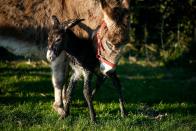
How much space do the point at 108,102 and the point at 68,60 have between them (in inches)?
65.8

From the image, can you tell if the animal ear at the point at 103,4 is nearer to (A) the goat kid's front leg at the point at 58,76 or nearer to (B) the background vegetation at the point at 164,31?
(A) the goat kid's front leg at the point at 58,76

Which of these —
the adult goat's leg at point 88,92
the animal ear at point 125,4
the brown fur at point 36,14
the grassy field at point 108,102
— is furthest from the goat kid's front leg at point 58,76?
the animal ear at point 125,4

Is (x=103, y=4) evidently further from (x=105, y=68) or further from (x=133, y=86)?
(x=133, y=86)

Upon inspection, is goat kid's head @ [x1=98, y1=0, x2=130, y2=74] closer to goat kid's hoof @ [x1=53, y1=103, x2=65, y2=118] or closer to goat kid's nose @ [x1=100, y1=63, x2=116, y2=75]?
goat kid's nose @ [x1=100, y1=63, x2=116, y2=75]

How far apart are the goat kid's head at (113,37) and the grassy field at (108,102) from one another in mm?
1040

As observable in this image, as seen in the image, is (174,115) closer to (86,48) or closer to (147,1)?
(86,48)

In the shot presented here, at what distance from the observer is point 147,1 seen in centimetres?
1898

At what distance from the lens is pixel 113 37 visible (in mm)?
8922

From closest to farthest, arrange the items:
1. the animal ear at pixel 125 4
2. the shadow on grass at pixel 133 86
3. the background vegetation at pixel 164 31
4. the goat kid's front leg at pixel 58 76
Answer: the animal ear at pixel 125 4
the goat kid's front leg at pixel 58 76
the shadow on grass at pixel 133 86
the background vegetation at pixel 164 31

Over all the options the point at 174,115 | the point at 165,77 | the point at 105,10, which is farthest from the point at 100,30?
the point at 165,77

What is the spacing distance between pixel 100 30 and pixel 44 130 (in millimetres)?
2260

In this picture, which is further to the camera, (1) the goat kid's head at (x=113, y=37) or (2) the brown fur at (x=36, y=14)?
(2) the brown fur at (x=36, y=14)

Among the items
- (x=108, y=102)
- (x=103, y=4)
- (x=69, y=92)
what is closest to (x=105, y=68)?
(x=69, y=92)

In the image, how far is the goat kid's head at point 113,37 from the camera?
893 centimetres
